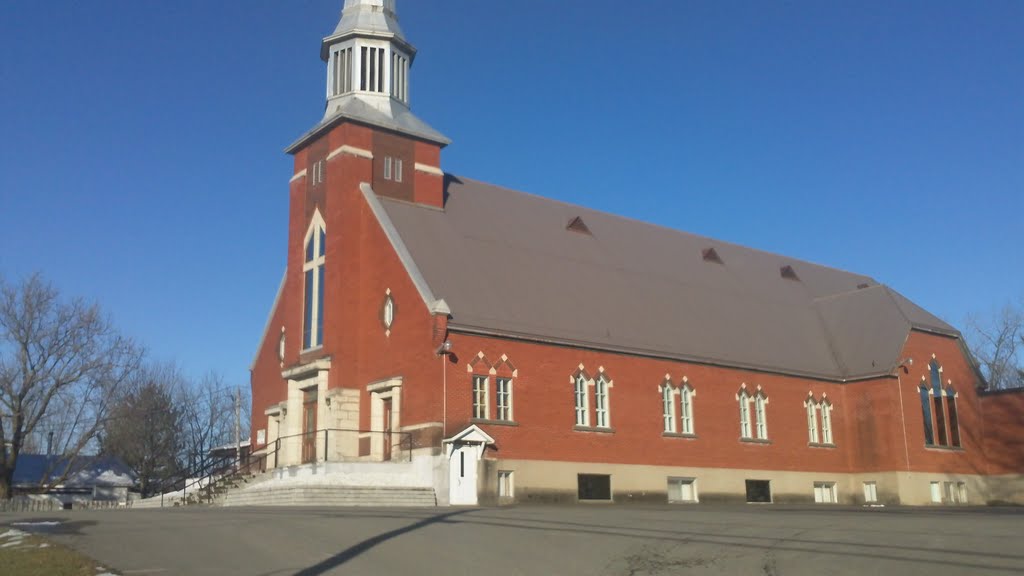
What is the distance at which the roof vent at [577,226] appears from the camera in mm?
40656

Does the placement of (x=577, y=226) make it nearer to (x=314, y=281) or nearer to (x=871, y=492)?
(x=314, y=281)

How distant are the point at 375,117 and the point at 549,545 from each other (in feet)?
74.7

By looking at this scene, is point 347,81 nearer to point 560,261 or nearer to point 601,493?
point 560,261

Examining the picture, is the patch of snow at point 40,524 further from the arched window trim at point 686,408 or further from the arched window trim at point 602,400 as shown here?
the arched window trim at point 686,408

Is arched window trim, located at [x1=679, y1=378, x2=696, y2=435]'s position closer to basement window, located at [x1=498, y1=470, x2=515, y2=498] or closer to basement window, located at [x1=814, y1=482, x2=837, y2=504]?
basement window, located at [x1=814, y1=482, x2=837, y2=504]

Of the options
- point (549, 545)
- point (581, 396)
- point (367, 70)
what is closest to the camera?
point (549, 545)

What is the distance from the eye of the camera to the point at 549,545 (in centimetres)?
1634

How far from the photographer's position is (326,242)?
35.4 m

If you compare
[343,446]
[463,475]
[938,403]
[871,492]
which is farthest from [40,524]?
[938,403]

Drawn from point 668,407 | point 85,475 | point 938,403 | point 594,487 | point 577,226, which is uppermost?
point 577,226

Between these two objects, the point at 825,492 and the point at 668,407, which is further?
the point at 825,492

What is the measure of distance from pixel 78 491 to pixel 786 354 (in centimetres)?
4186

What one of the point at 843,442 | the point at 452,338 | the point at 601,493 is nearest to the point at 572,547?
the point at 452,338

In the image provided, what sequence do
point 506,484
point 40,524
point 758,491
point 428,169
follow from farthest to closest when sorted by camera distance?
1. point 758,491
2. point 428,169
3. point 506,484
4. point 40,524
